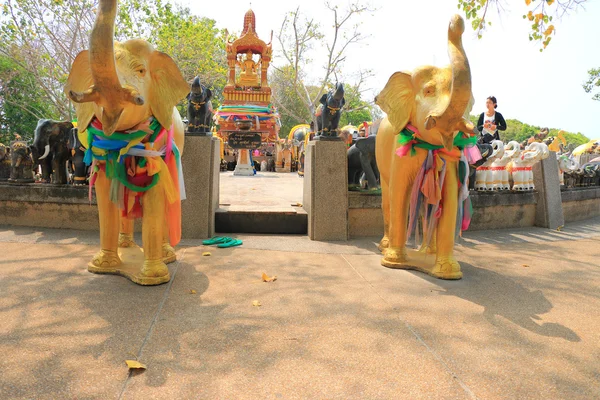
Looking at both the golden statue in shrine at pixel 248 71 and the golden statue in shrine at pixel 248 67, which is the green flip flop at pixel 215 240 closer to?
the golden statue in shrine at pixel 248 67

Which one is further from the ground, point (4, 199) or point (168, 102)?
point (168, 102)

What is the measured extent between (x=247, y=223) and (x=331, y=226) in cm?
122

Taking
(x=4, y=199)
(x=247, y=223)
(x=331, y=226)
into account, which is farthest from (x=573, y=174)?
(x=4, y=199)

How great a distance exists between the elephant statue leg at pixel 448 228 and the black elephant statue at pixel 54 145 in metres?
5.00

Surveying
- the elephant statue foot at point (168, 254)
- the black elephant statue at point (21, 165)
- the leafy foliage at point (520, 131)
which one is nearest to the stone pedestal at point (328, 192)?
the elephant statue foot at point (168, 254)

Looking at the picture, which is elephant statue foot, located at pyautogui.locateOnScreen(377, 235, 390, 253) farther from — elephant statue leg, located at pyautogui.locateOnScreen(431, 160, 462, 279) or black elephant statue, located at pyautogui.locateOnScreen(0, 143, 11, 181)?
black elephant statue, located at pyautogui.locateOnScreen(0, 143, 11, 181)

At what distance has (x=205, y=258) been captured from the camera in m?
4.29

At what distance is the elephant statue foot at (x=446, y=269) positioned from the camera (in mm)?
3744

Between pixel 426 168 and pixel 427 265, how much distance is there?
1015 millimetres

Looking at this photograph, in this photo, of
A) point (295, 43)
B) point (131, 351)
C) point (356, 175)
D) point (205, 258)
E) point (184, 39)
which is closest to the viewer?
point (131, 351)

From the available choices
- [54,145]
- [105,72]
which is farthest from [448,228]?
[54,145]

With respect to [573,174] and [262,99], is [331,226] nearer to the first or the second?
[573,174]

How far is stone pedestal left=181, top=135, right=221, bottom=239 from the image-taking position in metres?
5.18

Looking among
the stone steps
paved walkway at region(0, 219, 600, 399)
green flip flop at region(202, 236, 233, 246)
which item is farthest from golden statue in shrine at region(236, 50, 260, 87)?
paved walkway at region(0, 219, 600, 399)
